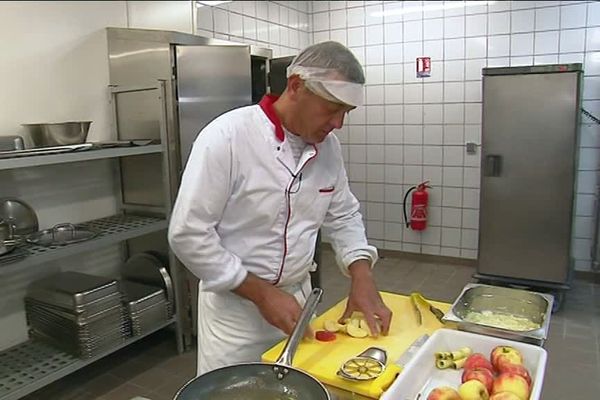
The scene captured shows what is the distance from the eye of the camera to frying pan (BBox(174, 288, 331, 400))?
892 millimetres

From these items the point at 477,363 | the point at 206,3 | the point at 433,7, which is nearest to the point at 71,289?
the point at 477,363

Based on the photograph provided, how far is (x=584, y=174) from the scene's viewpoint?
11.4ft

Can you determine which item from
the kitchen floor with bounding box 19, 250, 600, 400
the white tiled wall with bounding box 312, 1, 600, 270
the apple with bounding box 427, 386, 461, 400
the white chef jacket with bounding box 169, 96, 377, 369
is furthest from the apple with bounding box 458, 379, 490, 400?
the white tiled wall with bounding box 312, 1, 600, 270

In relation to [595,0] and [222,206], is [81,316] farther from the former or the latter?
[595,0]

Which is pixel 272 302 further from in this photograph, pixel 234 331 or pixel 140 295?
pixel 140 295

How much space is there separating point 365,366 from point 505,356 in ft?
0.88

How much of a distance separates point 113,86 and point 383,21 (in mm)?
2225

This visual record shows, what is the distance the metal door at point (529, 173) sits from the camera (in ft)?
10.0

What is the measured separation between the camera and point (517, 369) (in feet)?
3.13

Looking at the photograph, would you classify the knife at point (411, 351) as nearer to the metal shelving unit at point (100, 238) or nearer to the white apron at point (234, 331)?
the white apron at point (234, 331)

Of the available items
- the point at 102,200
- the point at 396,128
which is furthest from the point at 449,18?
the point at 102,200

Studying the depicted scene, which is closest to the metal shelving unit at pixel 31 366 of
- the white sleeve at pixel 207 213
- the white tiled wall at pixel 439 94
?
the white sleeve at pixel 207 213

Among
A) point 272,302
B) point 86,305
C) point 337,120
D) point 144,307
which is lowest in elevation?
point 144,307

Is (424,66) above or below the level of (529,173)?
above
